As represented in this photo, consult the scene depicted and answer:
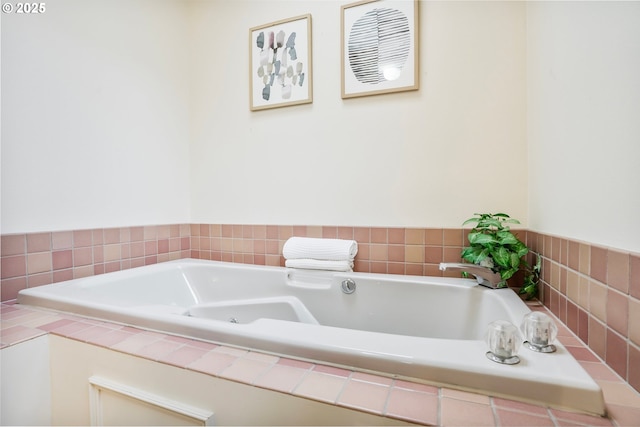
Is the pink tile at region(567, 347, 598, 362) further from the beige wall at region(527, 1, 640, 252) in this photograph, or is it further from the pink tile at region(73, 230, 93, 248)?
the pink tile at region(73, 230, 93, 248)

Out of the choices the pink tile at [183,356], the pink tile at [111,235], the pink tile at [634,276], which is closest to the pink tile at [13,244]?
the pink tile at [111,235]

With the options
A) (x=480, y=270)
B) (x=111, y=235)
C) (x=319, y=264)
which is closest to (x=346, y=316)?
(x=319, y=264)

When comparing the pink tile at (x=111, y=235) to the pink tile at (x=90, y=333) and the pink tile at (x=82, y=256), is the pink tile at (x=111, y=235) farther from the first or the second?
the pink tile at (x=90, y=333)

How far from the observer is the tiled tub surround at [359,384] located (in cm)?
50

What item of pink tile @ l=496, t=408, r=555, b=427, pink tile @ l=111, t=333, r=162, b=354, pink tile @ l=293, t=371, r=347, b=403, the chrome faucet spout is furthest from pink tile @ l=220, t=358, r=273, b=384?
the chrome faucet spout

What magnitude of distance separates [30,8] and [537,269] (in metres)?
2.22

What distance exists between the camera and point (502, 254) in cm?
109

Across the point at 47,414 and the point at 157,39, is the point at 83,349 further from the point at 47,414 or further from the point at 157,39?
the point at 157,39

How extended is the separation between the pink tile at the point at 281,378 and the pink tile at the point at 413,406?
19 cm

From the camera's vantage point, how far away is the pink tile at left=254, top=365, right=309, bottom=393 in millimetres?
595

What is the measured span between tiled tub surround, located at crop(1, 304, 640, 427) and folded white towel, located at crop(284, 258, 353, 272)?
70cm

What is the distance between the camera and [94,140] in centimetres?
141

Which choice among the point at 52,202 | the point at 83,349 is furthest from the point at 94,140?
A: the point at 83,349

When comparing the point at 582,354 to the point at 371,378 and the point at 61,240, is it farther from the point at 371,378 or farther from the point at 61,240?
the point at 61,240
